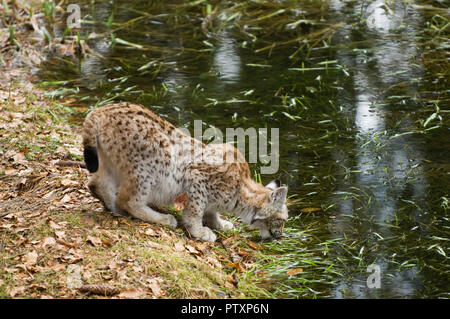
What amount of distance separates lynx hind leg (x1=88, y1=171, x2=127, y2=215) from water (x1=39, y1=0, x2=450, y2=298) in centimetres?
146

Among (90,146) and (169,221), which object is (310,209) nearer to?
(169,221)

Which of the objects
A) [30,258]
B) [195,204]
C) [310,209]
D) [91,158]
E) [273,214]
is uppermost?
[91,158]

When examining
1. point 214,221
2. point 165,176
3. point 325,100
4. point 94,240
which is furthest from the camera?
point 325,100

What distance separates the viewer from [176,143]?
6566 mm

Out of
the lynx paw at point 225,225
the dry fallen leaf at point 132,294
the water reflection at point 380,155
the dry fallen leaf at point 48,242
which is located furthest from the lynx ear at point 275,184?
the dry fallen leaf at point 48,242

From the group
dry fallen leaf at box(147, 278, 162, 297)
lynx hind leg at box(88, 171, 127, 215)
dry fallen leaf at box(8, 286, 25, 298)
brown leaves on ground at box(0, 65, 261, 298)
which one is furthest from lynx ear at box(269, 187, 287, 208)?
dry fallen leaf at box(8, 286, 25, 298)

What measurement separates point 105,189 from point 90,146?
Result: 461mm

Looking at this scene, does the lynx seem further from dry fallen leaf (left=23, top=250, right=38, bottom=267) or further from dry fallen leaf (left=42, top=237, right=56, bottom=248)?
dry fallen leaf (left=23, top=250, right=38, bottom=267)

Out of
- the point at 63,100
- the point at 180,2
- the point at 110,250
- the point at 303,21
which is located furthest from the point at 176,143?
the point at 180,2

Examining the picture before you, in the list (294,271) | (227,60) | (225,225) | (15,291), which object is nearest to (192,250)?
(225,225)

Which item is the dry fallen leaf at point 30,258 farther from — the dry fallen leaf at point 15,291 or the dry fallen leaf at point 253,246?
the dry fallen leaf at point 253,246

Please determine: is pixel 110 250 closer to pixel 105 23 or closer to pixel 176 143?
pixel 176 143

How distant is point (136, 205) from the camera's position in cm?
632

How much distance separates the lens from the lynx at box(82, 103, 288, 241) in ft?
20.3
